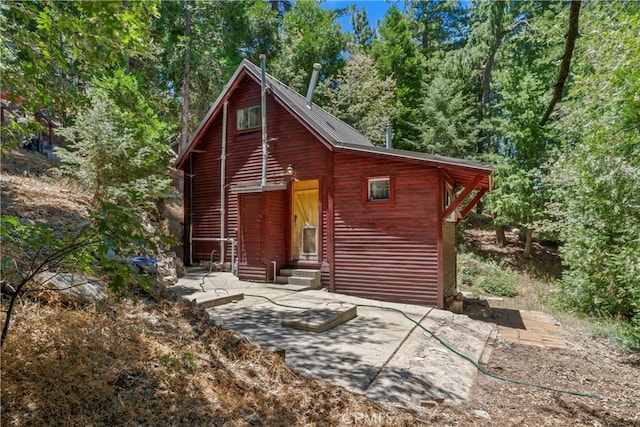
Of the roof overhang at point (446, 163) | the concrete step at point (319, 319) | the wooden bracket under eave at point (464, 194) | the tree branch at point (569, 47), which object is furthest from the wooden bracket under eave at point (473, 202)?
the tree branch at point (569, 47)

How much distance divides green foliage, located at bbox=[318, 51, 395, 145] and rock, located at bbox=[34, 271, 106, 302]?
16.7 metres

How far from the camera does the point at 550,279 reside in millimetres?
14469

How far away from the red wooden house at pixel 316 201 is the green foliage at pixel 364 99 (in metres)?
9.98

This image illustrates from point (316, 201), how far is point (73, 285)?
6.50 m

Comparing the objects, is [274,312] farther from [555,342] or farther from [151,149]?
[151,149]

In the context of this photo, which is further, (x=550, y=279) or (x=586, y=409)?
(x=550, y=279)

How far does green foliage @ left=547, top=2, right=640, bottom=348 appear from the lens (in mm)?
6895

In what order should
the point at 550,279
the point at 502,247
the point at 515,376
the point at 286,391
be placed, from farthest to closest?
the point at 502,247, the point at 550,279, the point at 515,376, the point at 286,391

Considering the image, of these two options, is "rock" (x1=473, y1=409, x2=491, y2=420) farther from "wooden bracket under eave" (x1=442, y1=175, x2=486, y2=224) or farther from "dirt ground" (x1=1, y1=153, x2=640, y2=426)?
"wooden bracket under eave" (x1=442, y1=175, x2=486, y2=224)

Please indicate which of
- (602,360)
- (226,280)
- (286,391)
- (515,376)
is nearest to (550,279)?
(602,360)

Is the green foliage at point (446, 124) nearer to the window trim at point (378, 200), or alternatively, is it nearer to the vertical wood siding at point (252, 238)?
the window trim at point (378, 200)

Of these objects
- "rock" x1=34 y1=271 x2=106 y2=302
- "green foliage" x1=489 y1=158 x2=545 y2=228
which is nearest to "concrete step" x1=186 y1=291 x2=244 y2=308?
"rock" x1=34 y1=271 x2=106 y2=302

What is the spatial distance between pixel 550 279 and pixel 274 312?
1377cm

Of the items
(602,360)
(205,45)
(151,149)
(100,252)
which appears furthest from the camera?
(205,45)
